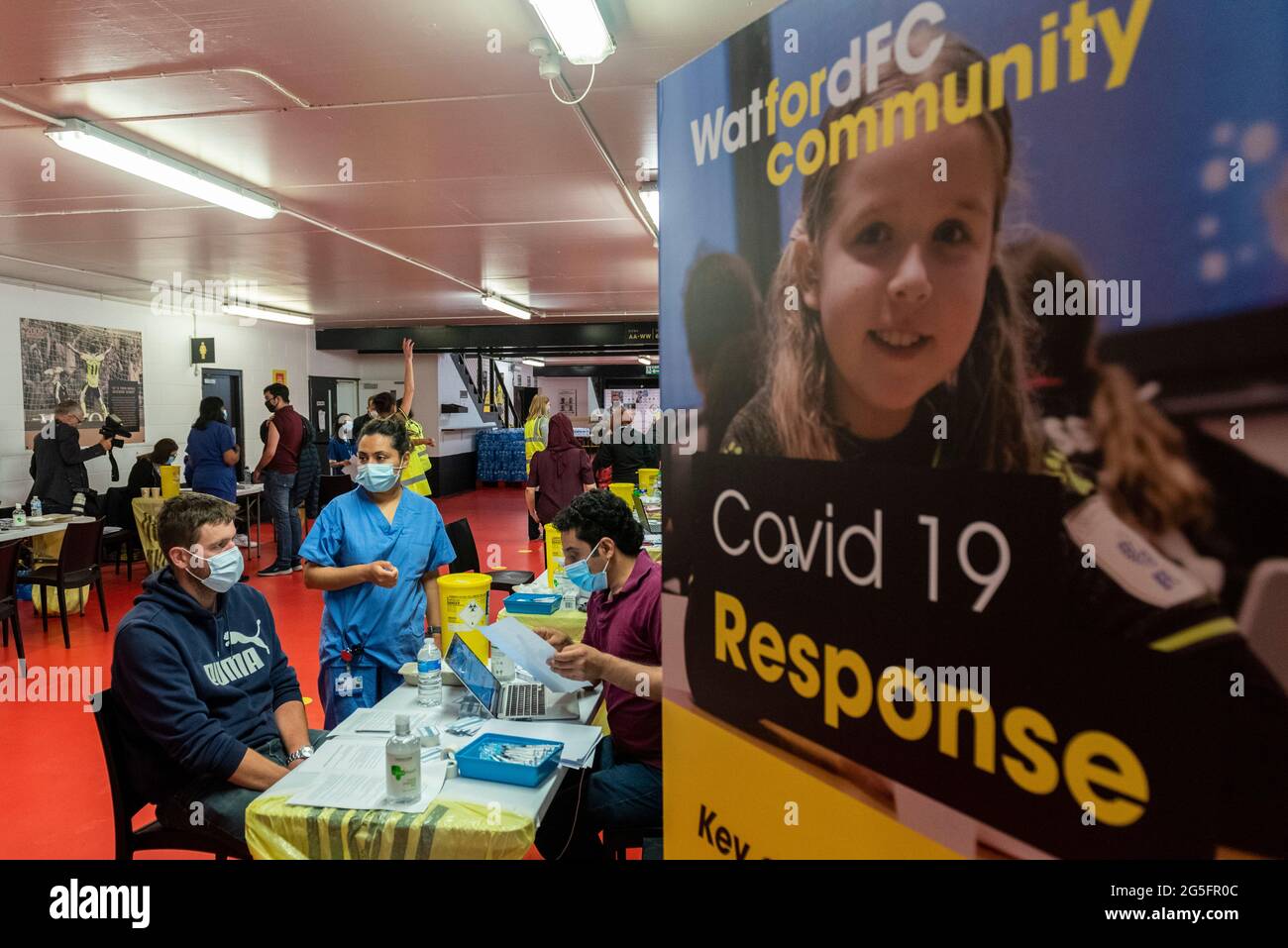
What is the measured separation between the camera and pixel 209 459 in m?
8.07

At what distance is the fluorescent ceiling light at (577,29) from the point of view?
2576 millimetres

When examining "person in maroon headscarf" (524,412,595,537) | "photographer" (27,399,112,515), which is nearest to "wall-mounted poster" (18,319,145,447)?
"photographer" (27,399,112,515)

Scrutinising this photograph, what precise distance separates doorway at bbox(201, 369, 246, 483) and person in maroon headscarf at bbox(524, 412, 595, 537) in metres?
6.91

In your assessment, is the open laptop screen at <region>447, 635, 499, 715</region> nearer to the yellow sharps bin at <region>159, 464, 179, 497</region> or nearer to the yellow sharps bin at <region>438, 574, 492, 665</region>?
the yellow sharps bin at <region>438, 574, 492, 665</region>

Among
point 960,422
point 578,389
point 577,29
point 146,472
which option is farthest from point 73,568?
point 578,389

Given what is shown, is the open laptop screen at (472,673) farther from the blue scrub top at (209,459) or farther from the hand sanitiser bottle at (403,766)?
the blue scrub top at (209,459)

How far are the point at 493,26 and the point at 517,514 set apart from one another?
1064 centimetres

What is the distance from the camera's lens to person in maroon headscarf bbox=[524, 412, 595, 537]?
6980 mm

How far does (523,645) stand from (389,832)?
0.61m

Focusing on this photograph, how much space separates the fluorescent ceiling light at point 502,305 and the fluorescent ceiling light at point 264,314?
333cm

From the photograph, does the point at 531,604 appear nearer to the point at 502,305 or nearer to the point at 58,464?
the point at 58,464

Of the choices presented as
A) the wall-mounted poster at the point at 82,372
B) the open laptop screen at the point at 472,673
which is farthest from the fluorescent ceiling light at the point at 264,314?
the open laptop screen at the point at 472,673
